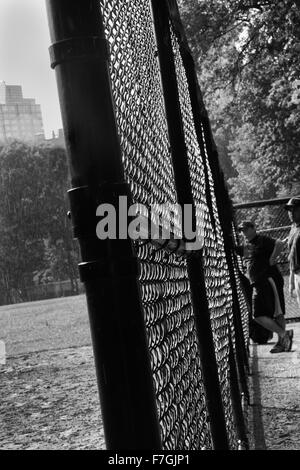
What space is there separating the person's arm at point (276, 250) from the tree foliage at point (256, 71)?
28.2 feet

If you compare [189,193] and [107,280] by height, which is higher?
[189,193]

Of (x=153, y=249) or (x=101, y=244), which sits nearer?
(x=101, y=244)

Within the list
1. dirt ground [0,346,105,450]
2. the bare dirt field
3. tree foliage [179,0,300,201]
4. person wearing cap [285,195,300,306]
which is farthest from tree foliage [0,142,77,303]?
person wearing cap [285,195,300,306]

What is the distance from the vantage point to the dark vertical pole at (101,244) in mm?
1058

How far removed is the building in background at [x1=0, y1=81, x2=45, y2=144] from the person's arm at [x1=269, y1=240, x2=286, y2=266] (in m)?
163

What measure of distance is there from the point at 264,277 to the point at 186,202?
6.39 meters

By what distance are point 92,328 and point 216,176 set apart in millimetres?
4261

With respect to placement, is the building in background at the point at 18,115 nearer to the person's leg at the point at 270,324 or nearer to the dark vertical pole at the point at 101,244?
the person's leg at the point at 270,324

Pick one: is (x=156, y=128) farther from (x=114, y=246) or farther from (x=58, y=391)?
(x=58, y=391)

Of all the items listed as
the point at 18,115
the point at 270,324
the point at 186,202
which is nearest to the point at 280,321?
the point at 270,324

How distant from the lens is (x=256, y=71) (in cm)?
2317

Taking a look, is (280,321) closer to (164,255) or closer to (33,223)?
(164,255)

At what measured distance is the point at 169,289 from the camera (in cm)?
215
